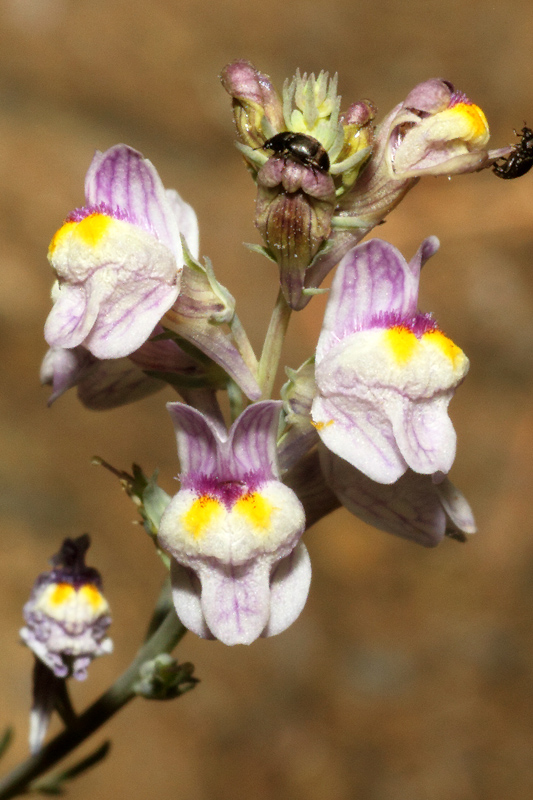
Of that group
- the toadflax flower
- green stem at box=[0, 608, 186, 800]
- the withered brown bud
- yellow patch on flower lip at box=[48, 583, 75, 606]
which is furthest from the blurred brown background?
the withered brown bud

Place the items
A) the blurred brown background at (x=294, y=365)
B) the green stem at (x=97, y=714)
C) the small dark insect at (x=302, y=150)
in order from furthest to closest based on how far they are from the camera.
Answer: the blurred brown background at (x=294, y=365), the green stem at (x=97, y=714), the small dark insect at (x=302, y=150)

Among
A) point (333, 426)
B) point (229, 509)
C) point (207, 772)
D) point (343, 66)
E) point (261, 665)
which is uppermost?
point (343, 66)

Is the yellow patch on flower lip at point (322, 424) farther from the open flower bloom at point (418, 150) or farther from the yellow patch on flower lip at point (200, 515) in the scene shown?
the open flower bloom at point (418, 150)

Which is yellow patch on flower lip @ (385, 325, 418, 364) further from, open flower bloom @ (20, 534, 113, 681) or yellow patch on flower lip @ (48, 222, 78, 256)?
open flower bloom @ (20, 534, 113, 681)

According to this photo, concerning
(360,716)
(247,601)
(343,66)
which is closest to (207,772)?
(360,716)

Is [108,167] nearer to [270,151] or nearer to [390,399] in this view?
[270,151]

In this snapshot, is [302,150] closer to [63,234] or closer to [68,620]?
[63,234]

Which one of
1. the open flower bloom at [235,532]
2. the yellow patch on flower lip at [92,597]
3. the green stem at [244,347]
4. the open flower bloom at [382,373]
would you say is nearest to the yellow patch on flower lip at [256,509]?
the open flower bloom at [235,532]

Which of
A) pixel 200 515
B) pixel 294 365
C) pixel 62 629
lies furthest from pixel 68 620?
pixel 294 365
